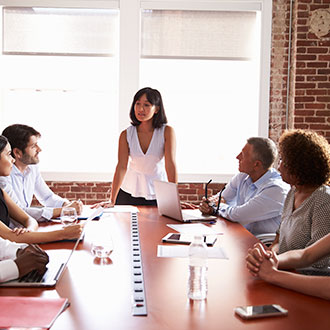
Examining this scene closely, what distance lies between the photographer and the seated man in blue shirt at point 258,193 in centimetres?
295

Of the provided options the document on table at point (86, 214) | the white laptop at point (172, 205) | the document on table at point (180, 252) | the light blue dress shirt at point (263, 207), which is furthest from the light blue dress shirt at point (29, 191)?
the light blue dress shirt at point (263, 207)

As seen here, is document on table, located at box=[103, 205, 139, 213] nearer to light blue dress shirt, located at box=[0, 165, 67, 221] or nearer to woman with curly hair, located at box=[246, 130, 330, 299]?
light blue dress shirt, located at box=[0, 165, 67, 221]

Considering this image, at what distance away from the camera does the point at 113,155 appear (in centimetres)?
532

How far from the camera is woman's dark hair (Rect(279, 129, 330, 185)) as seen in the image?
211 centimetres

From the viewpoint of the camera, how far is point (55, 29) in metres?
5.18

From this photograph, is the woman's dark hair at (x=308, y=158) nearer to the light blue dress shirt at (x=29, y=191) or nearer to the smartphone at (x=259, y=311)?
the smartphone at (x=259, y=311)

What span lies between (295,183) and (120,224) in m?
1.08

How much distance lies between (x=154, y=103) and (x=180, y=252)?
5.72ft

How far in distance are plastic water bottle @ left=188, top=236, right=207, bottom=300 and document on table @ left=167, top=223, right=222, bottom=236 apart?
0.97 metres

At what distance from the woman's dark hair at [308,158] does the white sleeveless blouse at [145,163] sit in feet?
5.18

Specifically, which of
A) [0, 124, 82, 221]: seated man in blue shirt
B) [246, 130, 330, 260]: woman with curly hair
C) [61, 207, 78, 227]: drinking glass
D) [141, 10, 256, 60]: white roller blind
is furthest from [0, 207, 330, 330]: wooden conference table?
[141, 10, 256, 60]: white roller blind

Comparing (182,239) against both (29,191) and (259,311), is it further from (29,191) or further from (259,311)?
(29,191)

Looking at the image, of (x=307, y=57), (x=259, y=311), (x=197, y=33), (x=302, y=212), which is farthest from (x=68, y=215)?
(x=307, y=57)

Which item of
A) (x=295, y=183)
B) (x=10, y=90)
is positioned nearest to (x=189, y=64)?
(x=10, y=90)
